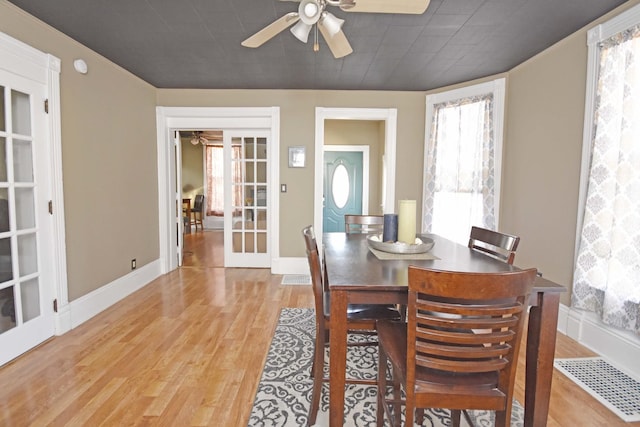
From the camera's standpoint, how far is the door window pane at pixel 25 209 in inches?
92.7

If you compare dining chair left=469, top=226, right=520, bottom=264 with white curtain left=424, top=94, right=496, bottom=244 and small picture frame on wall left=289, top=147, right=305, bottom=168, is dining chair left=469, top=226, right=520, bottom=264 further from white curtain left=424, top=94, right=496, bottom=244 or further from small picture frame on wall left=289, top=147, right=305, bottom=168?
small picture frame on wall left=289, top=147, right=305, bottom=168

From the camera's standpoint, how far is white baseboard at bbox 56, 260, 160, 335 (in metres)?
2.74

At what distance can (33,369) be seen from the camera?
2.18m

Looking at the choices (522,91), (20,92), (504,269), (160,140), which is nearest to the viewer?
(504,269)

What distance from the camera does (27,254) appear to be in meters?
2.44

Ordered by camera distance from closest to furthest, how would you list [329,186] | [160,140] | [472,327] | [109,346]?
[472,327] < [109,346] < [160,140] < [329,186]

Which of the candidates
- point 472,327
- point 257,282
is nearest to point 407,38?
point 472,327

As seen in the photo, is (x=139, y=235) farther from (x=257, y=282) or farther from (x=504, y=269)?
(x=504, y=269)

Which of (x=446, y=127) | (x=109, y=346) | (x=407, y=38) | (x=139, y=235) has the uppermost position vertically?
(x=407, y=38)

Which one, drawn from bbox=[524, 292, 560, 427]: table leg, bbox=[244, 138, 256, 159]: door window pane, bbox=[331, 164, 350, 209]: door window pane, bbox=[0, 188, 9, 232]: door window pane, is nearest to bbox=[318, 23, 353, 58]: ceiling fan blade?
bbox=[524, 292, 560, 427]: table leg

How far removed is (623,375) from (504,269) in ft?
4.41

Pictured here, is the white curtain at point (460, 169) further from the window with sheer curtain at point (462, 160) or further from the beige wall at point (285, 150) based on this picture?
the beige wall at point (285, 150)

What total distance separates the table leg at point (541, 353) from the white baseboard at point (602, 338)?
1311 millimetres

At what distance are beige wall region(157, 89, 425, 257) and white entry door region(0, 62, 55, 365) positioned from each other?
6.66 ft
